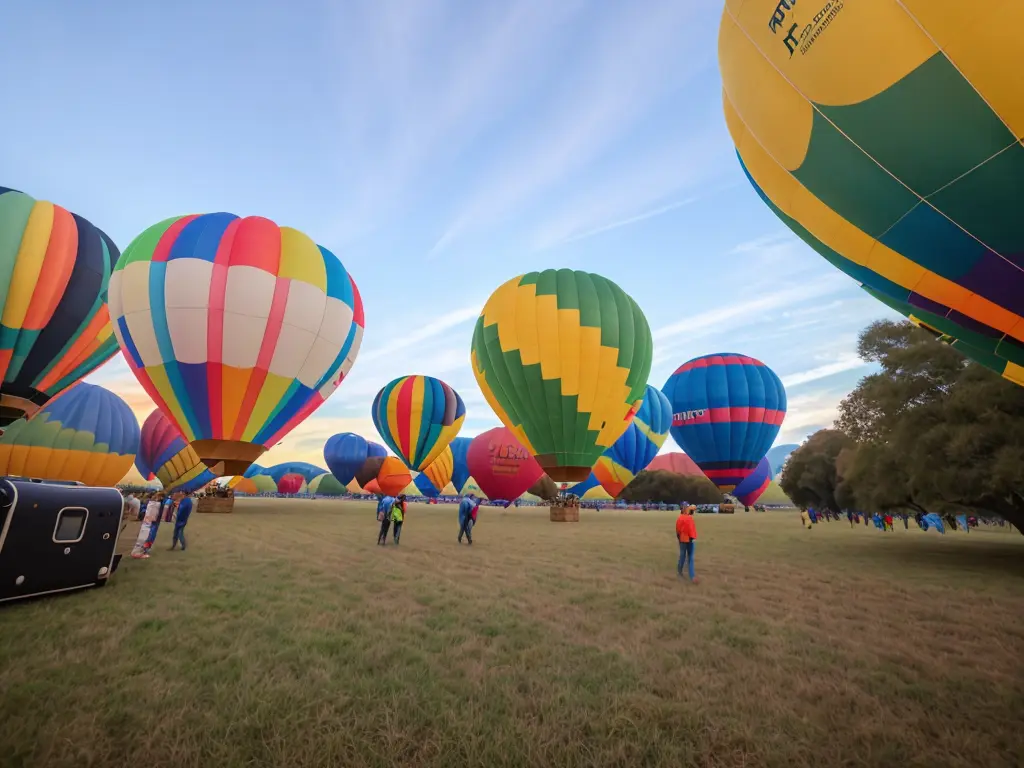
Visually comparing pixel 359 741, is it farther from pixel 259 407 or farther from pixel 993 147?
pixel 259 407

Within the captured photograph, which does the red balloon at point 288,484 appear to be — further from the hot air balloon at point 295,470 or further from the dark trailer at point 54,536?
the dark trailer at point 54,536

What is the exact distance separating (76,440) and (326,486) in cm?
7584

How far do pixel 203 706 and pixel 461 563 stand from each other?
6435 mm

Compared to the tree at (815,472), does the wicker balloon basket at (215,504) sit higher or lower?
lower

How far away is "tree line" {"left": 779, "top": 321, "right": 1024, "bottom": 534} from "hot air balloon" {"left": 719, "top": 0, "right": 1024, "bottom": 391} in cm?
563

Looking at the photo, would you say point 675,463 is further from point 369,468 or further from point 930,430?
point 930,430

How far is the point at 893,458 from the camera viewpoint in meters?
11.9

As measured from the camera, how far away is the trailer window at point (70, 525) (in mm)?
5680

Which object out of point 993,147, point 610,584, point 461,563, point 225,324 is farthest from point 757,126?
point 225,324

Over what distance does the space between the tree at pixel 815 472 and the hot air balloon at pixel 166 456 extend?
1738 inches

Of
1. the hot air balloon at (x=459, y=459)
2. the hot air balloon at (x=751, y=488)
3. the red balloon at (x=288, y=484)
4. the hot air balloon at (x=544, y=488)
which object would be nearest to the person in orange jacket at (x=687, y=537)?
the hot air balloon at (x=751, y=488)

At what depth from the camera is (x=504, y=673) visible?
12.6ft

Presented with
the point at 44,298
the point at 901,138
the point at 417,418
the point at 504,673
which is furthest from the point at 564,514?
the point at 44,298

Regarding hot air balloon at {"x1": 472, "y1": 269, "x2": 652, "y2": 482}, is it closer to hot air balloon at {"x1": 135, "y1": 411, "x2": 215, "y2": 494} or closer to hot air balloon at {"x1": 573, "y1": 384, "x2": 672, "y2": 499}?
hot air balloon at {"x1": 573, "y1": 384, "x2": 672, "y2": 499}
